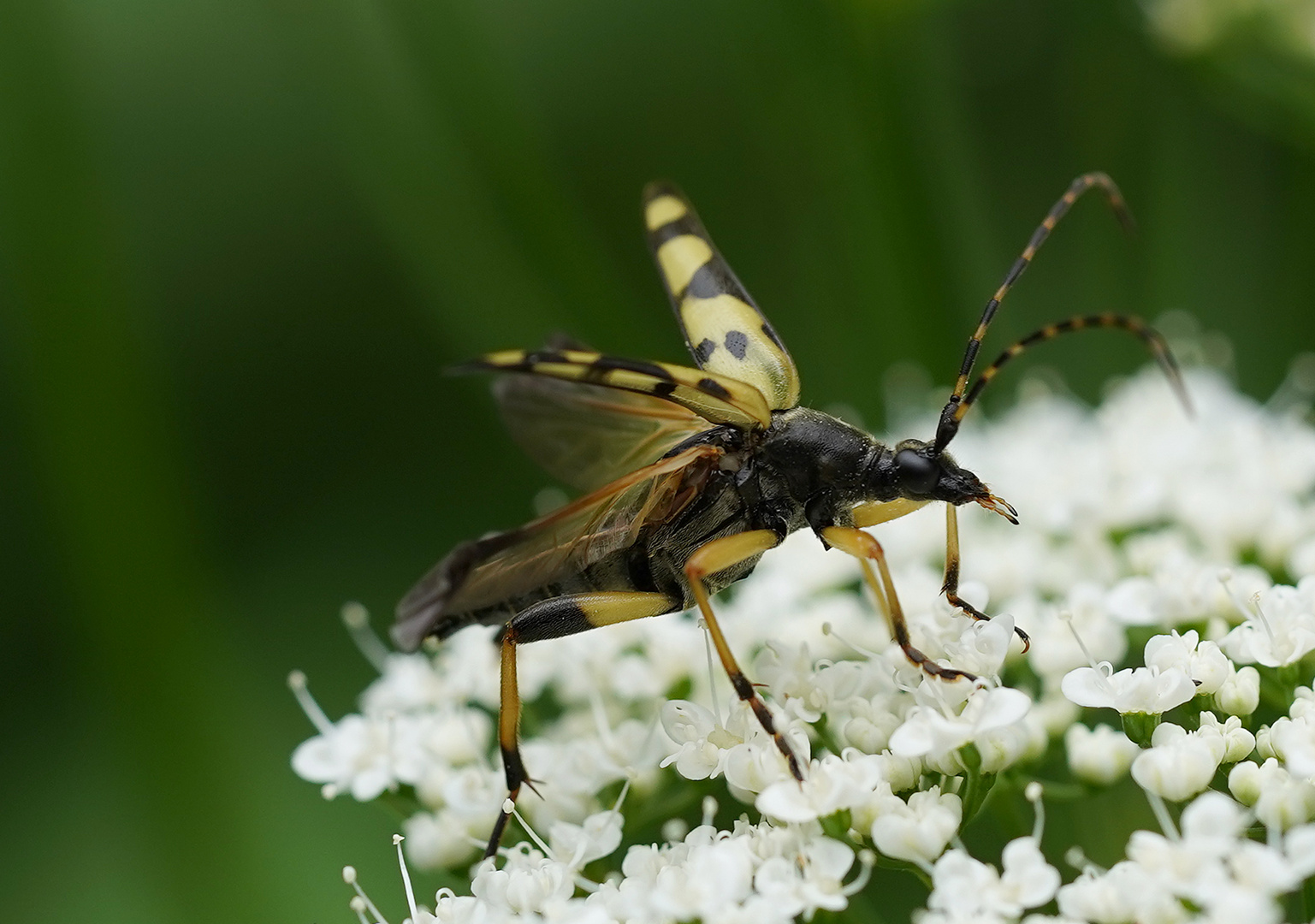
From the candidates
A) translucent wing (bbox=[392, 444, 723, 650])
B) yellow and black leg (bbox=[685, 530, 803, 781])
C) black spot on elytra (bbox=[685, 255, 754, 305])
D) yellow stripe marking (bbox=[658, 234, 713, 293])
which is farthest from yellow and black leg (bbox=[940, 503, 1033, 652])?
yellow stripe marking (bbox=[658, 234, 713, 293])

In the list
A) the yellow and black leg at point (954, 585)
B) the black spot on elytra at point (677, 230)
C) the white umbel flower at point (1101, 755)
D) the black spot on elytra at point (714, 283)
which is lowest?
the white umbel flower at point (1101, 755)

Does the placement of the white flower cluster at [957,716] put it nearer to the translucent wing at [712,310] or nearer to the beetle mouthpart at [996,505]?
the beetle mouthpart at [996,505]

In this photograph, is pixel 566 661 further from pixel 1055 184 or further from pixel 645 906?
pixel 1055 184

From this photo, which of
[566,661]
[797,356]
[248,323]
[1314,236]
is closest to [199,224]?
[248,323]

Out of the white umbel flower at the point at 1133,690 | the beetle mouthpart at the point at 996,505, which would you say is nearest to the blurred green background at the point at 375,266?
the beetle mouthpart at the point at 996,505

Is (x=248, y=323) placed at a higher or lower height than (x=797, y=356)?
higher

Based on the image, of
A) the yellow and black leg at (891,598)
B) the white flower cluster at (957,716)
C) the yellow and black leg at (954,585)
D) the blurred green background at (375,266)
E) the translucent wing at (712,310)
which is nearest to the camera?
the white flower cluster at (957,716)

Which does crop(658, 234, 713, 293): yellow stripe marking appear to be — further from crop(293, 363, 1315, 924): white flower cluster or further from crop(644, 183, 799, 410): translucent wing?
crop(293, 363, 1315, 924): white flower cluster
